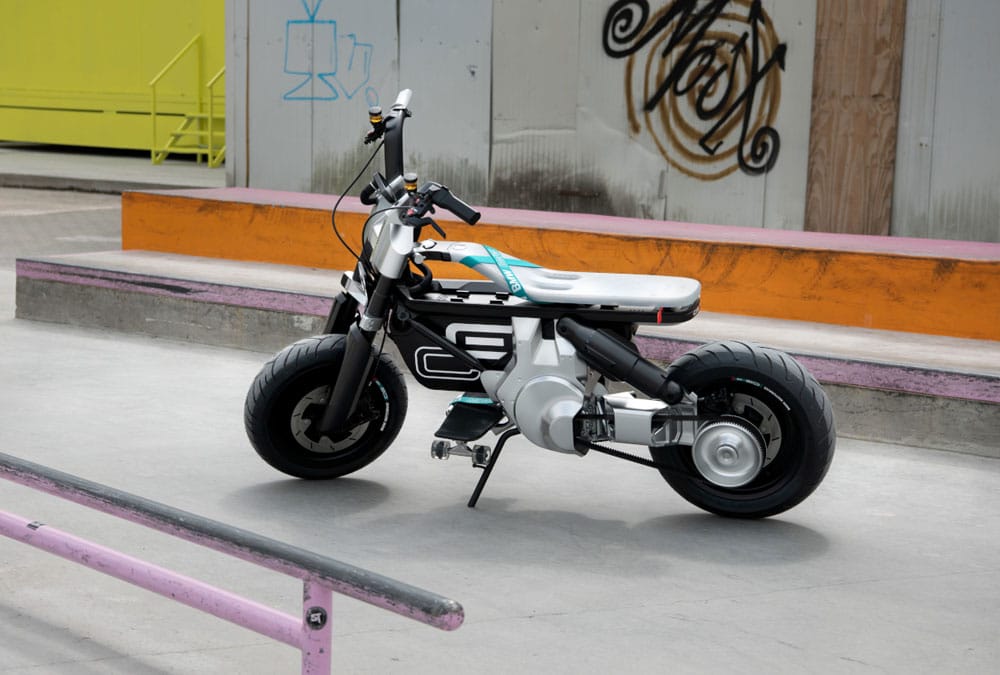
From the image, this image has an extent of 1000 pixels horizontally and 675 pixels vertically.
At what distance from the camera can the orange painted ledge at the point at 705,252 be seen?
732 centimetres

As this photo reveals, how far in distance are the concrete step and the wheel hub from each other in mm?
1521

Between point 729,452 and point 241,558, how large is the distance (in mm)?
2195

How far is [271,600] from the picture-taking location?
420 cm

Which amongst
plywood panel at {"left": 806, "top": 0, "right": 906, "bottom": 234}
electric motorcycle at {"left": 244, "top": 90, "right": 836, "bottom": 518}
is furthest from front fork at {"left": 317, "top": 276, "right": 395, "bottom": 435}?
plywood panel at {"left": 806, "top": 0, "right": 906, "bottom": 234}

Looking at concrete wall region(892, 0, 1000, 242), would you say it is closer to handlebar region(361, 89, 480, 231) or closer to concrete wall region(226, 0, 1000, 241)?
concrete wall region(226, 0, 1000, 241)

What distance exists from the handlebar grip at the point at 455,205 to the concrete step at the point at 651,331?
2193 mm

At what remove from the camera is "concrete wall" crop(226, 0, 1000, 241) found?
8.82m

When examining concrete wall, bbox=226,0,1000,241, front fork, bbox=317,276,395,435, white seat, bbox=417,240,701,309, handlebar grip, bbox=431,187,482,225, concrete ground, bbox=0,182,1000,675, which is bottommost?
concrete ground, bbox=0,182,1000,675

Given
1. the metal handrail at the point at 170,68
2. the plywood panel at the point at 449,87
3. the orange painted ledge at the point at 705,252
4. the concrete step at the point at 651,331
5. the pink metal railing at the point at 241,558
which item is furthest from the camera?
the metal handrail at the point at 170,68

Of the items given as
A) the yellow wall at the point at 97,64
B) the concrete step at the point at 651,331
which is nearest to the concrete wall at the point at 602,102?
the concrete step at the point at 651,331

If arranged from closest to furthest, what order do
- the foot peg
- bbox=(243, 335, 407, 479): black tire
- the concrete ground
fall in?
the concrete ground, the foot peg, bbox=(243, 335, 407, 479): black tire

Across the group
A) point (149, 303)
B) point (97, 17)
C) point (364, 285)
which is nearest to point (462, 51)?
point (149, 303)

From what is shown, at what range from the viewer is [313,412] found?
540cm

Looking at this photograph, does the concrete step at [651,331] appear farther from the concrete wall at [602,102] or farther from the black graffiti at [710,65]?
the black graffiti at [710,65]
